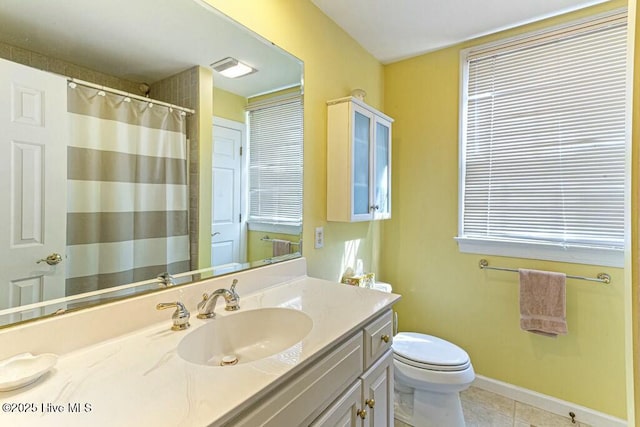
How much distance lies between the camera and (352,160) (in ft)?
5.52

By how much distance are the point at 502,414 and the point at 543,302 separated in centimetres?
72

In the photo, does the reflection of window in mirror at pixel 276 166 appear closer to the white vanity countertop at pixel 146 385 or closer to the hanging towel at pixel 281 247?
the hanging towel at pixel 281 247

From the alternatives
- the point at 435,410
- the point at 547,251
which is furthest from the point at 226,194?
the point at 547,251

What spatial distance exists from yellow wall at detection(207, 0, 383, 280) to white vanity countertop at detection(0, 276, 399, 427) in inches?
33.6

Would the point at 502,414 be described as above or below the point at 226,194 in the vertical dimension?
below

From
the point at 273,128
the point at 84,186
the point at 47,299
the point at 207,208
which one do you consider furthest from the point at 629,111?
the point at 47,299

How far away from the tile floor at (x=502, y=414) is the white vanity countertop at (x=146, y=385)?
1417 millimetres

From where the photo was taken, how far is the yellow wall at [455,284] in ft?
5.47

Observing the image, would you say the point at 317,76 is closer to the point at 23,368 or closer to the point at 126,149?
the point at 126,149

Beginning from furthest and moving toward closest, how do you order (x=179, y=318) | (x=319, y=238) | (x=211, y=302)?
1. (x=319, y=238)
2. (x=211, y=302)
3. (x=179, y=318)

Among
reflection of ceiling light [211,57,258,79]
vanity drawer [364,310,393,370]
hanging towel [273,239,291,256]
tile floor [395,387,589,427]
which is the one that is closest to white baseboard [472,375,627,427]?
tile floor [395,387,589,427]

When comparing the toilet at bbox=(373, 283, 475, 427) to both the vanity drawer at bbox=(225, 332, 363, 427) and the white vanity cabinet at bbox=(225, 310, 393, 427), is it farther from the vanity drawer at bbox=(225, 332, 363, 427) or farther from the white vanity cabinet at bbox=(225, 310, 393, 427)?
the vanity drawer at bbox=(225, 332, 363, 427)

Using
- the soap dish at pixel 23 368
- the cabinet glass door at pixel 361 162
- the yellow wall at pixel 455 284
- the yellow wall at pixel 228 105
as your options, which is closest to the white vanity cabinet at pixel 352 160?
the cabinet glass door at pixel 361 162

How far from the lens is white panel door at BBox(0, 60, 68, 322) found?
2.36ft
